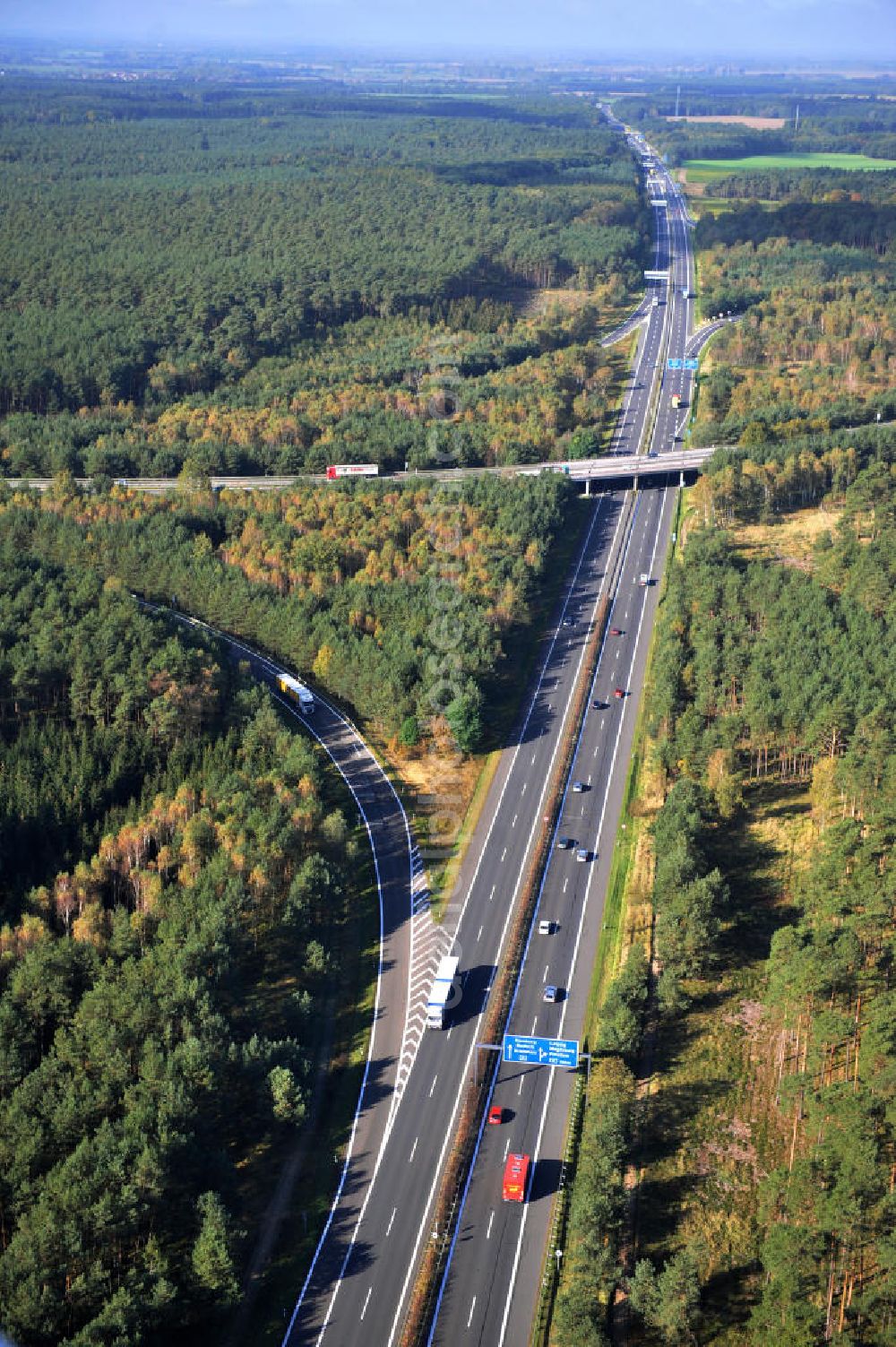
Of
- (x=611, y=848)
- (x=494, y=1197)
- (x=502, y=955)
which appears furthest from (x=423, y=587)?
(x=494, y=1197)

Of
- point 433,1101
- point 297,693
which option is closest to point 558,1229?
point 433,1101

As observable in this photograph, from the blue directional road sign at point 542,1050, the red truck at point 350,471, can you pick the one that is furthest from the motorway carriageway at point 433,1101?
the red truck at point 350,471

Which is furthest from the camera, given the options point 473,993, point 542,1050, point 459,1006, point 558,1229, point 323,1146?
point 473,993

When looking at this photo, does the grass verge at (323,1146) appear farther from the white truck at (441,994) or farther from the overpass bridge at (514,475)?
the overpass bridge at (514,475)

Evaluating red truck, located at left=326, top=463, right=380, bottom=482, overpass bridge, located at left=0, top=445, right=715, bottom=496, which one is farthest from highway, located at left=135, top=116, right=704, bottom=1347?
red truck, located at left=326, top=463, right=380, bottom=482

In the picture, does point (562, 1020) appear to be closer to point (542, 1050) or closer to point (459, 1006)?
point (542, 1050)

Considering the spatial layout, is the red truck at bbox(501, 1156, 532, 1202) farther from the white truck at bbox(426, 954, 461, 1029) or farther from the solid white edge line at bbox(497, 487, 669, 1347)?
the white truck at bbox(426, 954, 461, 1029)
